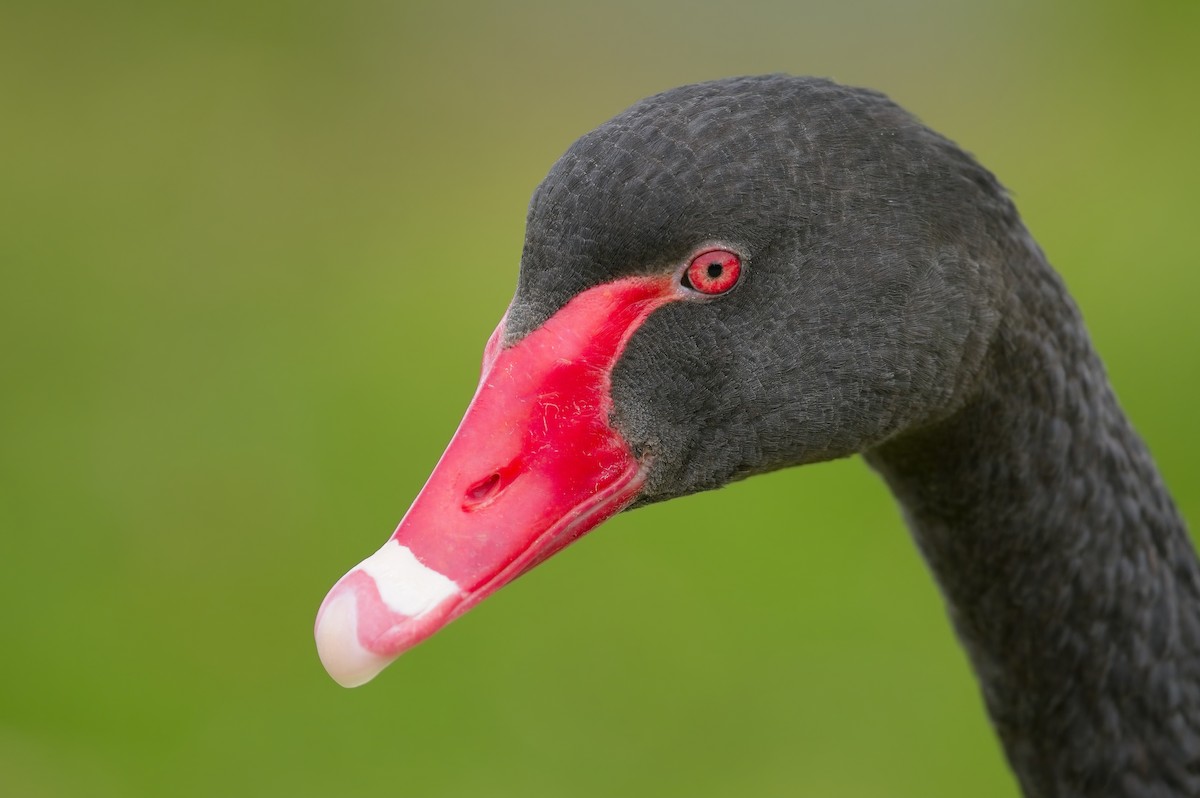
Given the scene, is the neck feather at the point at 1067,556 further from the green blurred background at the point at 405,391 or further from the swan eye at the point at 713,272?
the green blurred background at the point at 405,391

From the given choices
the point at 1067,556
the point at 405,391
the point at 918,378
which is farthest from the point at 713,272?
the point at 405,391

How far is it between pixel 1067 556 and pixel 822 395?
2.05 feet

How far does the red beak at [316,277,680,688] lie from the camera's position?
1800 mm

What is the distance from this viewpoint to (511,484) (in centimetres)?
196

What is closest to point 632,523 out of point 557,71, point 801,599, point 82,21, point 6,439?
point 801,599

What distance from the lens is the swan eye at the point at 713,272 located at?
2016mm

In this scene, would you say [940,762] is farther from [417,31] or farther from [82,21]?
[82,21]

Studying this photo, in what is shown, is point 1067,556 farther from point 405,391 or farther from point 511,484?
point 405,391

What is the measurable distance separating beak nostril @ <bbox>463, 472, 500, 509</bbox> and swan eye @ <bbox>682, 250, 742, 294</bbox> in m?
0.41

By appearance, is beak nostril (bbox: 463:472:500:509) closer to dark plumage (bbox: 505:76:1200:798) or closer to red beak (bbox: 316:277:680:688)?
red beak (bbox: 316:277:680:688)

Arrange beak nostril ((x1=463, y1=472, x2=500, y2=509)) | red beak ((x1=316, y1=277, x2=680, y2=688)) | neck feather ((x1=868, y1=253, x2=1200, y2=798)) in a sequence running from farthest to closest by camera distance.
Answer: neck feather ((x1=868, y1=253, x2=1200, y2=798)) < beak nostril ((x1=463, y1=472, x2=500, y2=509)) < red beak ((x1=316, y1=277, x2=680, y2=688))

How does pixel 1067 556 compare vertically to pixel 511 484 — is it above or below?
below

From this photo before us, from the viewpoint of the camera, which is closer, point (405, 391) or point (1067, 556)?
point (1067, 556)

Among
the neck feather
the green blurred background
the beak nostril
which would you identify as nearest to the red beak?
the beak nostril
